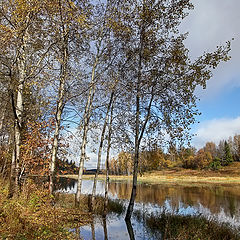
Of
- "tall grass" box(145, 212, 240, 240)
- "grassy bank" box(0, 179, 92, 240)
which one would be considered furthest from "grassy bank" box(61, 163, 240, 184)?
"grassy bank" box(0, 179, 92, 240)

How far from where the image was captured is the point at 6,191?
6.54 metres

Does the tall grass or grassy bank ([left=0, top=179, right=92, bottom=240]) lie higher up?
grassy bank ([left=0, top=179, right=92, bottom=240])

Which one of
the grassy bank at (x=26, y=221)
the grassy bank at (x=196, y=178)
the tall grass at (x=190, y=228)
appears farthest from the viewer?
the grassy bank at (x=196, y=178)

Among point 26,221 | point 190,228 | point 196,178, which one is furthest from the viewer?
point 196,178

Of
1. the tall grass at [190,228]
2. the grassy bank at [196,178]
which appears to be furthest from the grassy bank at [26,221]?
the grassy bank at [196,178]

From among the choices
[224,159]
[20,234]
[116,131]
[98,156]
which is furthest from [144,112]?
[224,159]

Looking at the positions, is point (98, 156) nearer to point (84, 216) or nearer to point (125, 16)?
point (84, 216)

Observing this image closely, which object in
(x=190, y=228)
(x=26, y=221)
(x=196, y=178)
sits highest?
(x=26, y=221)

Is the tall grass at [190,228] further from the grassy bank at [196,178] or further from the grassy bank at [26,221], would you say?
the grassy bank at [196,178]

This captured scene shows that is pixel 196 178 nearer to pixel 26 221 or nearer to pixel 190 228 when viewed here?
pixel 190 228

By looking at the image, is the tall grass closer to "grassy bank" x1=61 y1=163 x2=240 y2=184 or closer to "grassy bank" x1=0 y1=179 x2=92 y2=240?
"grassy bank" x1=0 y1=179 x2=92 y2=240

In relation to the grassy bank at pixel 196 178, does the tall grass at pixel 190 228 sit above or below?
above

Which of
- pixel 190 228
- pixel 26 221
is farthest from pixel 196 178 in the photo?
pixel 26 221

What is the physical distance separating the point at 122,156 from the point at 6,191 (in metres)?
6.75
